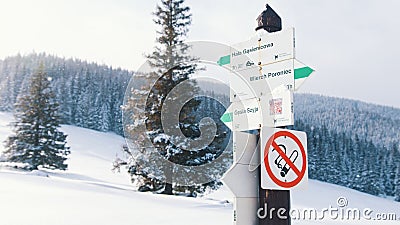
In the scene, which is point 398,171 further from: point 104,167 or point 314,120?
point 104,167

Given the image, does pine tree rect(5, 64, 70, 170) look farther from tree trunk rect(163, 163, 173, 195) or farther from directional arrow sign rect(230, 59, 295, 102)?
directional arrow sign rect(230, 59, 295, 102)

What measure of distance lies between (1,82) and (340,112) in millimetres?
66869

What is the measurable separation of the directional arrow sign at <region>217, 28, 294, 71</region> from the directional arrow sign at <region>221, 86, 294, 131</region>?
0.99 ft

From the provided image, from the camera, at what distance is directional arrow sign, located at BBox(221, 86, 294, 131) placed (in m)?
3.30

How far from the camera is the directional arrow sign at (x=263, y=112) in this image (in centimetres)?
330

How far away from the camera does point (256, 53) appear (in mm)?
A: 3600

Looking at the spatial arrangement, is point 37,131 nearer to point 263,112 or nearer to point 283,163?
point 263,112

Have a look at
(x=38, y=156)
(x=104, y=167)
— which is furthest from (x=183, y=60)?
(x=104, y=167)

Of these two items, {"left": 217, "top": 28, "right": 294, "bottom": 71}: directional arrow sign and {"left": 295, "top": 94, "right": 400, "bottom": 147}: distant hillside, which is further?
{"left": 295, "top": 94, "right": 400, "bottom": 147}: distant hillside

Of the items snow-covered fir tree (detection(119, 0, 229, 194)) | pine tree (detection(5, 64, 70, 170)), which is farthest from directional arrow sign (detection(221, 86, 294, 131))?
pine tree (detection(5, 64, 70, 170))

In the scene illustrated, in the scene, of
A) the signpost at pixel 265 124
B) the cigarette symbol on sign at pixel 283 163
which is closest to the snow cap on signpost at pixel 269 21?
the signpost at pixel 265 124

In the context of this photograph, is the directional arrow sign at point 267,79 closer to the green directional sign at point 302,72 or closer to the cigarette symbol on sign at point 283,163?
the green directional sign at point 302,72

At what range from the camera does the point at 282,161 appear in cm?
319

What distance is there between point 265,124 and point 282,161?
0.37 meters
